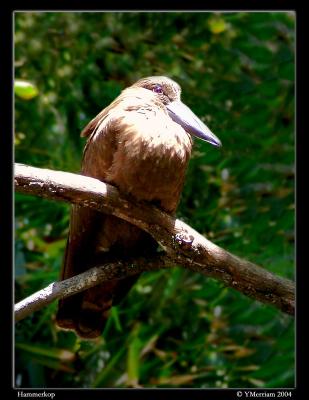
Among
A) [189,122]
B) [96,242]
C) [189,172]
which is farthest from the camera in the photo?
[189,172]

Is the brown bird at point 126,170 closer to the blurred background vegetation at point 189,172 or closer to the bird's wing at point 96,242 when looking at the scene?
the bird's wing at point 96,242

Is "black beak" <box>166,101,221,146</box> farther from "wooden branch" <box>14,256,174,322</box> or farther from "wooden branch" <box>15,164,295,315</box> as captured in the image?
"wooden branch" <box>14,256,174,322</box>

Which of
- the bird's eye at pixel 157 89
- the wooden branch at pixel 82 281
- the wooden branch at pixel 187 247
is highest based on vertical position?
the bird's eye at pixel 157 89

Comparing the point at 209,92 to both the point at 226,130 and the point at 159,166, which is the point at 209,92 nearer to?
the point at 226,130

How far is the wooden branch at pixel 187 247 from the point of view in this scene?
2758 mm

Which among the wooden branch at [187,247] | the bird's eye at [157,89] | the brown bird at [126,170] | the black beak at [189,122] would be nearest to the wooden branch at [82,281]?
the brown bird at [126,170]

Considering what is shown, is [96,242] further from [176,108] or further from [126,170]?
[176,108]

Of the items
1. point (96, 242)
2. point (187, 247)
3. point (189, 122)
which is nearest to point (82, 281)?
point (96, 242)

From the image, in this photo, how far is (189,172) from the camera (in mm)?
3947

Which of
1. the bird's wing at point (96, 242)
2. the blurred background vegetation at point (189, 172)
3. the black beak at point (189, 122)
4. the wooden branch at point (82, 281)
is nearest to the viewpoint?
the wooden branch at point (82, 281)

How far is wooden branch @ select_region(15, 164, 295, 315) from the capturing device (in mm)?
2758

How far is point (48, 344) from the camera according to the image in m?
3.82

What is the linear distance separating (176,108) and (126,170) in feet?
1.27
